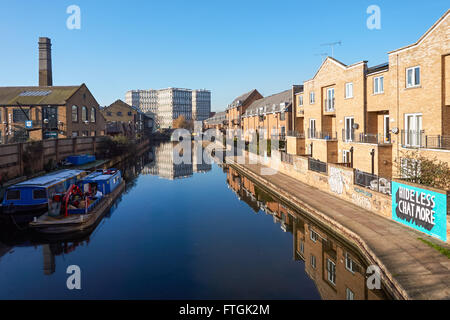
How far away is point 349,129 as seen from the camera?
2469 centimetres

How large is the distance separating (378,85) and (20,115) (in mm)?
43795

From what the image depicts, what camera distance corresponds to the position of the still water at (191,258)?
37.2 ft

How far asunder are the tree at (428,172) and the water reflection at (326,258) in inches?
166

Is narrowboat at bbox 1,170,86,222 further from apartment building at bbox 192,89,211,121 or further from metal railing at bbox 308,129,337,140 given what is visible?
apartment building at bbox 192,89,211,121

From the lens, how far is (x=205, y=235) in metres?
17.3

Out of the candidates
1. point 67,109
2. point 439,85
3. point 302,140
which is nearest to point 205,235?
point 439,85

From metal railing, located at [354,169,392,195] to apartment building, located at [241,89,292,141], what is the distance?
71.9 feet

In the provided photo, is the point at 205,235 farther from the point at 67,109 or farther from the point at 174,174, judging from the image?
the point at 67,109

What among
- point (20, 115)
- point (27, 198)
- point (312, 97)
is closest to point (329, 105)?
point (312, 97)

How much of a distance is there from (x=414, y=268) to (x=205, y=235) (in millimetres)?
9617

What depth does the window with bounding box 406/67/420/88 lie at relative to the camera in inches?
701

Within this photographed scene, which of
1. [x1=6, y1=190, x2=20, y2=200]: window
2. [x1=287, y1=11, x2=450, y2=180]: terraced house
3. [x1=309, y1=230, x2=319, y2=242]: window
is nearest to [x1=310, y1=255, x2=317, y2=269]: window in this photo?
[x1=309, y1=230, x2=319, y2=242]: window

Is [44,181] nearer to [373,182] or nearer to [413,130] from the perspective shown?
[373,182]

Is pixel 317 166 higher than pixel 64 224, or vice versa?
pixel 317 166
